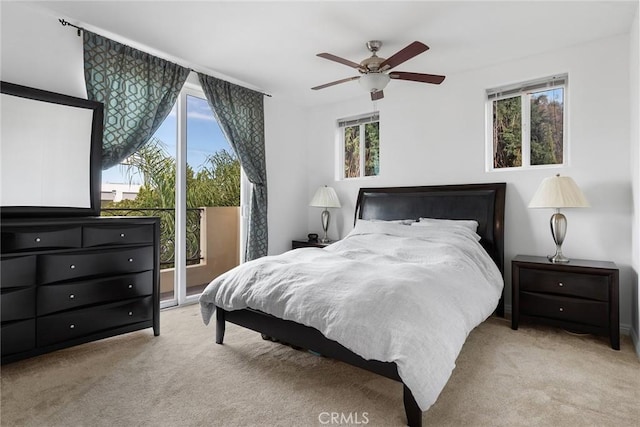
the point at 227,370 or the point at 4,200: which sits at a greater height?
the point at 4,200

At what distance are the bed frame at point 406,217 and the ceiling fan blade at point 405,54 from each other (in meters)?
1.60

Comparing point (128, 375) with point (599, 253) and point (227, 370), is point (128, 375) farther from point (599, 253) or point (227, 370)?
point (599, 253)

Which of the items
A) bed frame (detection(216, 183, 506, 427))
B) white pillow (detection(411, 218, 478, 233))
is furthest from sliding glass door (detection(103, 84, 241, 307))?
white pillow (detection(411, 218, 478, 233))

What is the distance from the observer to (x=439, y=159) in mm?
4035

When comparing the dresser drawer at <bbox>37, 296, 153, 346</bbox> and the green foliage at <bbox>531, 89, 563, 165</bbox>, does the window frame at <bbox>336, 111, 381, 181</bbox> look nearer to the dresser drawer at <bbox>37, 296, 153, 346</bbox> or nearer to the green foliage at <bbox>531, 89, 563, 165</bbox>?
the green foliage at <bbox>531, 89, 563, 165</bbox>

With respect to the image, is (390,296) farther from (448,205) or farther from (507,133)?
(507,133)

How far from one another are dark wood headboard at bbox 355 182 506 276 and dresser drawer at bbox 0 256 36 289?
10.6 feet

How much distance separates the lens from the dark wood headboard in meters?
3.51

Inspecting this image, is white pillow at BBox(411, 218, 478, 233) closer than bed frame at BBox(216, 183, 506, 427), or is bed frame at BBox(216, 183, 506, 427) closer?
bed frame at BBox(216, 183, 506, 427)

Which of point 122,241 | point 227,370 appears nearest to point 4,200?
point 122,241

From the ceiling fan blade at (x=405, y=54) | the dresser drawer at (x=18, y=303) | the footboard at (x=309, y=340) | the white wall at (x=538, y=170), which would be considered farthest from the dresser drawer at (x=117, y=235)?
the white wall at (x=538, y=170)

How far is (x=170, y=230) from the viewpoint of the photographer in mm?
3863

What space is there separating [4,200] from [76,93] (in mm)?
1079

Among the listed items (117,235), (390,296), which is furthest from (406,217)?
(117,235)
